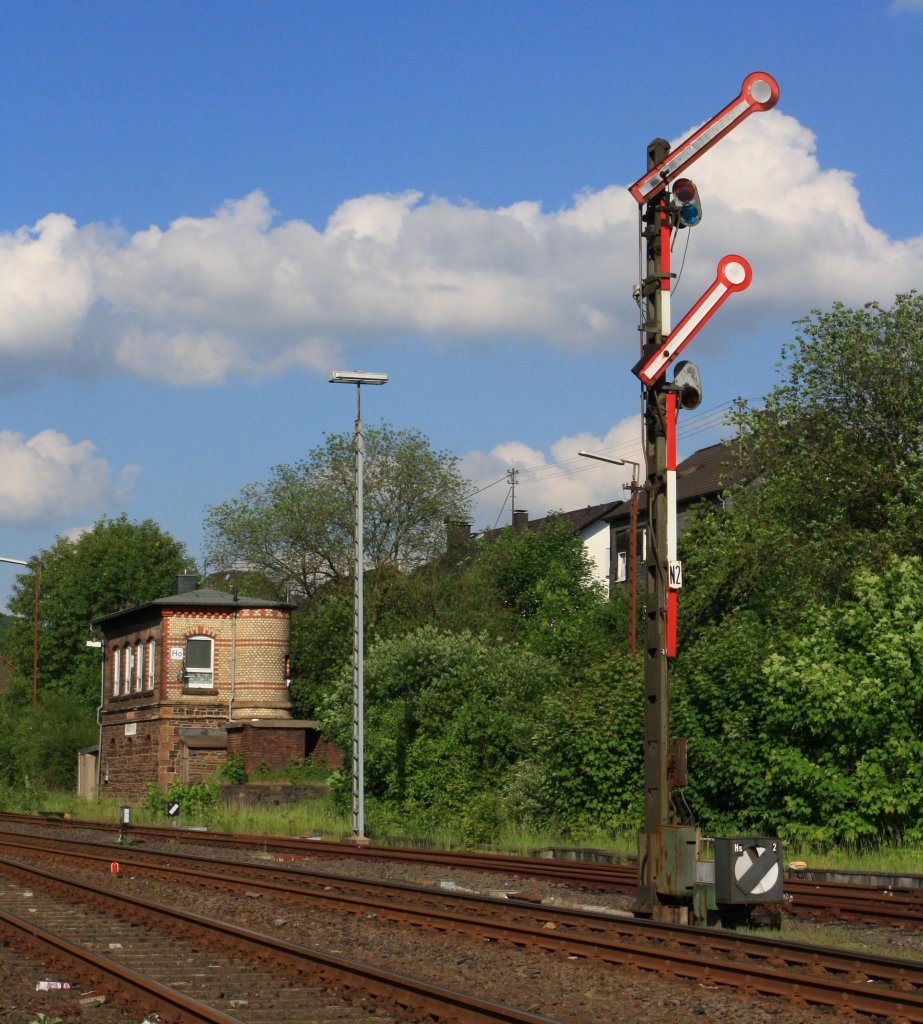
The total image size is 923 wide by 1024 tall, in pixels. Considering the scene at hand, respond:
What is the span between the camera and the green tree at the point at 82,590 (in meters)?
81.6

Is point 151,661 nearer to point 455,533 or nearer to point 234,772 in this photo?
point 234,772

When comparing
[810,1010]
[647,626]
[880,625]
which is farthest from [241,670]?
[810,1010]

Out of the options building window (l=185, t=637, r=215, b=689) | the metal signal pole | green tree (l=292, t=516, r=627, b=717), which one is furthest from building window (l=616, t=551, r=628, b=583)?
the metal signal pole

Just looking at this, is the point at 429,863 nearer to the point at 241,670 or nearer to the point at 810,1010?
the point at 810,1010

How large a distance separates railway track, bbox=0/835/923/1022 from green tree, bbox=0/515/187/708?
6427 centimetres

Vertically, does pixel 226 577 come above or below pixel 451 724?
above

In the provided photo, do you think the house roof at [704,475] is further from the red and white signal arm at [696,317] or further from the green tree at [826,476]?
the red and white signal arm at [696,317]

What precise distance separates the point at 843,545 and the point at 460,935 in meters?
20.2

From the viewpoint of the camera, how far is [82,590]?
8269 centimetres

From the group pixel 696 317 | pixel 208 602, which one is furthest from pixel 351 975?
pixel 208 602

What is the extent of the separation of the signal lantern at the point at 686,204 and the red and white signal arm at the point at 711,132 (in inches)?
6.5

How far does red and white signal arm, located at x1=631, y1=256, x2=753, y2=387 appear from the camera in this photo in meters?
15.7

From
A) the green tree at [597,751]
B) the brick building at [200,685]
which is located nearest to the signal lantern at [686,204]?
the green tree at [597,751]

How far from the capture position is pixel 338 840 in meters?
29.5
